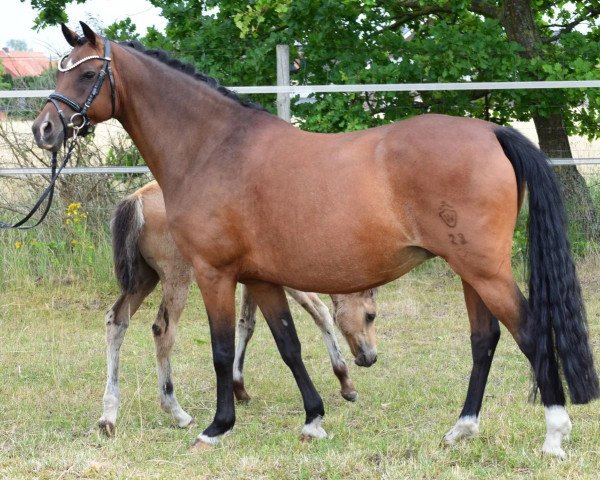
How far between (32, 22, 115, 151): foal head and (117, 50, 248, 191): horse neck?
0.45 ft

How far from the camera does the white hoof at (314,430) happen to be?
4.88m

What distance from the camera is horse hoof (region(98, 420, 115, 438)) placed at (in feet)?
16.8

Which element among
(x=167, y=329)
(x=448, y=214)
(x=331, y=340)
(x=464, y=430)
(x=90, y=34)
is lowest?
(x=464, y=430)

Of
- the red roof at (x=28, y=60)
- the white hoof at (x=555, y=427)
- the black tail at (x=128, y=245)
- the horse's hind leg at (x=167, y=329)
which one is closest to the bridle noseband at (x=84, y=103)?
the black tail at (x=128, y=245)

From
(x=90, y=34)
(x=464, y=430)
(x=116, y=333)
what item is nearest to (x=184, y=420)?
(x=116, y=333)

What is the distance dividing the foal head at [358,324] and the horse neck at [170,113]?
63.2 inches

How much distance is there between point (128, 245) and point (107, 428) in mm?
1113

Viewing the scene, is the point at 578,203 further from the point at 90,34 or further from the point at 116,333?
the point at 90,34

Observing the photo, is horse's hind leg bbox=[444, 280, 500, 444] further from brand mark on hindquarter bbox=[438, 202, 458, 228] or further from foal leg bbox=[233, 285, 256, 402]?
foal leg bbox=[233, 285, 256, 402]

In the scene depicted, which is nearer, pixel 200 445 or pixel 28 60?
pixel 200 445

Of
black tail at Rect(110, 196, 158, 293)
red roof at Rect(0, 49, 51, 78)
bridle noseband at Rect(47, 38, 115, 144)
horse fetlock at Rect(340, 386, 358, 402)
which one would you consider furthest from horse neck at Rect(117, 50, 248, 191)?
red roof at Rect(0, 49, 51, 78)

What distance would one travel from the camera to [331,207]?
4383 millimetres

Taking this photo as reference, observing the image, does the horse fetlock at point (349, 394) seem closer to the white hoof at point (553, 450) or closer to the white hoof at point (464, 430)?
the white hoof at point (464, 430)

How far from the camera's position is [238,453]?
4.57 meters
